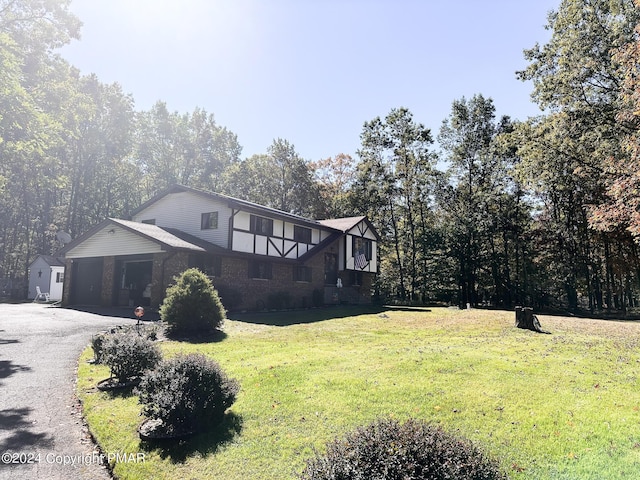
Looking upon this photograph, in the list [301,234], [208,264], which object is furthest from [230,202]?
[301,234]

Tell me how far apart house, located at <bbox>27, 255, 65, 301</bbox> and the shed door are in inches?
587

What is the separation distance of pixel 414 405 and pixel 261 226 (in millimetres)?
20824

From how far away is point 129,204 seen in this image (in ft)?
167

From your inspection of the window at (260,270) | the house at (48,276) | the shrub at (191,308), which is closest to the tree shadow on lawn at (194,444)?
the shrub at (191,308)

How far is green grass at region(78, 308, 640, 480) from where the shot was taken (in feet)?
15.4

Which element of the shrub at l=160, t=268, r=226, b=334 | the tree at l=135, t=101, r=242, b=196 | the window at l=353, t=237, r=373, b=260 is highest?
the tree at l=135, t=101, r=242, b=196

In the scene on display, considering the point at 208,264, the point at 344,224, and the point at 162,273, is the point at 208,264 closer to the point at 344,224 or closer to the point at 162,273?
the point at 162,273

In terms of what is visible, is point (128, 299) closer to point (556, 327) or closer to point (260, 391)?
point (260, 391)

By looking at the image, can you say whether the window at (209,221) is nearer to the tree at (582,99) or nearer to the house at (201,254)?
the house at (201,254)

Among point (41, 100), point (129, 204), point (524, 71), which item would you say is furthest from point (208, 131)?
point (524, 71)

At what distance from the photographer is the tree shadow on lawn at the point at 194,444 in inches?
201

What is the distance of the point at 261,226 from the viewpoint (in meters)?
25.9

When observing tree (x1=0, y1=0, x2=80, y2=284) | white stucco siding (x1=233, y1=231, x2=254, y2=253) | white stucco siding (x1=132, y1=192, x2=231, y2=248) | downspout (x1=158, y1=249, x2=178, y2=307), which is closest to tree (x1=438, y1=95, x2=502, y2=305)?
white stucco siding (x1=233, y1=231, x2=254, y2=253)

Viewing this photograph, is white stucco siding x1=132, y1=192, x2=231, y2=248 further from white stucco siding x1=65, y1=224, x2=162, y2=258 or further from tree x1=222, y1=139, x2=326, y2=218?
tree x1=222, y1=139, x2=326, y2=218
